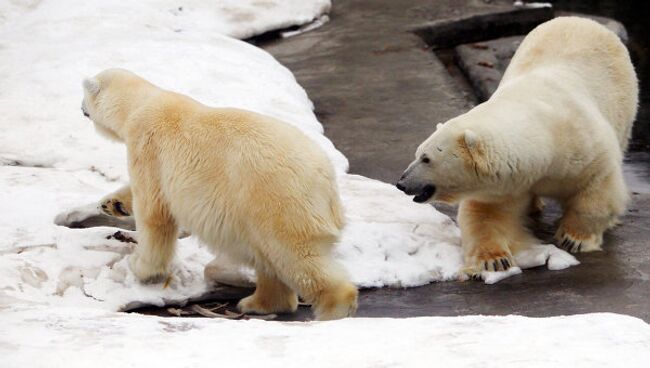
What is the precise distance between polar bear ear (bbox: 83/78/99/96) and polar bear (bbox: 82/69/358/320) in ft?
0.40

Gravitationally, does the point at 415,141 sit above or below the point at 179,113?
below

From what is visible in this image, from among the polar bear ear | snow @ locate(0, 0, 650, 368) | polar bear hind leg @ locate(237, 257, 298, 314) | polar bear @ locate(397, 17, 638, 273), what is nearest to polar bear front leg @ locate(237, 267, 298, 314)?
polar bear hind leg @ locate(237, 257, 298, 314)

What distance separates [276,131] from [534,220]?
2.24 metres

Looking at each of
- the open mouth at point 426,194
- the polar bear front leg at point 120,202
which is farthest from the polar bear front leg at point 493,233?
the polar bear front leg at point 120,202

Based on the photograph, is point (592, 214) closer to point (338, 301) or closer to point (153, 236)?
point (338, 301)

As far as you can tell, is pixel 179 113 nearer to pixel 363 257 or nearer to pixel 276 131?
pixel 276 131

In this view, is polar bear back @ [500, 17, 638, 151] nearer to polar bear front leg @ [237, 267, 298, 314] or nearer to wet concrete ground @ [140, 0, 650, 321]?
wet concrete ground @ [140, 0, 650, 321]

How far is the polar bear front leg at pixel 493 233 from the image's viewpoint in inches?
204

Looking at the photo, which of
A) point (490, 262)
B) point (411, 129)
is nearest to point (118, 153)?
point (411, 129)

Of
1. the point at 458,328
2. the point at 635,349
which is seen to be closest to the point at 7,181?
the point at 458,328

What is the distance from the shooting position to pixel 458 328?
325 cm

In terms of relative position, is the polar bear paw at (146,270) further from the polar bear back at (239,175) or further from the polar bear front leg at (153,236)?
the polar bear back at (239,175)

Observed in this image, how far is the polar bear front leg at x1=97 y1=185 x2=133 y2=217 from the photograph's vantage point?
16.7ft

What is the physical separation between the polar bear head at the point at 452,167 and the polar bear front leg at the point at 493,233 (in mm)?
220
